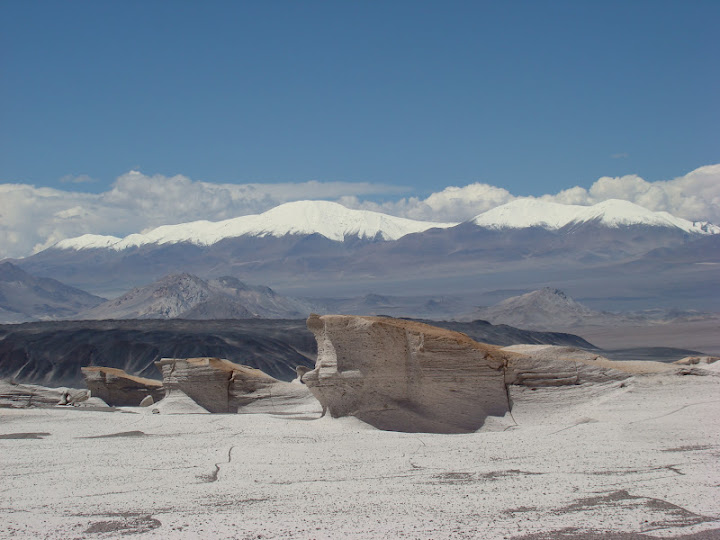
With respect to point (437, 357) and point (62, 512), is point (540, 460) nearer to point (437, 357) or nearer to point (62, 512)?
point (437, 357)

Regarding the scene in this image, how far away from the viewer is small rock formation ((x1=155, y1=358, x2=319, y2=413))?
1118 inches

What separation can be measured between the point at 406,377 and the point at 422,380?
1.34 ft

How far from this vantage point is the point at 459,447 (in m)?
17.4

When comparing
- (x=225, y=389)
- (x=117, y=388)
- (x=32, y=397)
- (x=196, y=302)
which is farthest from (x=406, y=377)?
(x=196, y=302)

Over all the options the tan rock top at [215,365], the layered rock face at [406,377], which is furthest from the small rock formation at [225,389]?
the layered rock face at [406,377]

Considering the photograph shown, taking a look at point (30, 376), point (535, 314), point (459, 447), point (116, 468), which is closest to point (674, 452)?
point (459, 447)

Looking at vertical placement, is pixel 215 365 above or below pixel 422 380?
below

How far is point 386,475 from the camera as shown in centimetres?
1510

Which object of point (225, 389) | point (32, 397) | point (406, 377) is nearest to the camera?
point (406, 377)

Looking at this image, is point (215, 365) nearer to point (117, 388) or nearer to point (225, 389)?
point (225, 389)

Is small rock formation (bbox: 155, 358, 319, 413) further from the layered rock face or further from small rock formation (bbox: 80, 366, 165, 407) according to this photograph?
the layered rock face

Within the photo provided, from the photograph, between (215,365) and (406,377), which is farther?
(215,365)

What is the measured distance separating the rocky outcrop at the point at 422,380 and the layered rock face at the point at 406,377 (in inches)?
0.9

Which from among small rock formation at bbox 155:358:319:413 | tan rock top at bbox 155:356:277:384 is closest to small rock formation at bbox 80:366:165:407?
tan rock top at bbox 155:356:277:384
